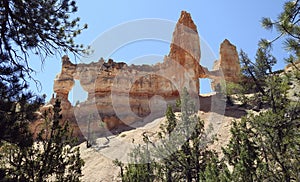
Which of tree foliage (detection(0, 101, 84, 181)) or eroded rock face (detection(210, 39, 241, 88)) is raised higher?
eroded rock face (detection(210, 39, 241, 88))

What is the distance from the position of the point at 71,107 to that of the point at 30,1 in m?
39.9

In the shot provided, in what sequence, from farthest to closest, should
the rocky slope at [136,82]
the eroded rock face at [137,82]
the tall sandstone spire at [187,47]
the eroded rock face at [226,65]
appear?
the eroded rock face at [226,65], the tall sandstone spire at [187,47], the eroded rock face at [137,82], the rocky slope at [136,82]

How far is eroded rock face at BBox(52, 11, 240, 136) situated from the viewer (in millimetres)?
42375

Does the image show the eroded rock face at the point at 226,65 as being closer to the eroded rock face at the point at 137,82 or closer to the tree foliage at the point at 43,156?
the eroded rock face at the point at 137,82

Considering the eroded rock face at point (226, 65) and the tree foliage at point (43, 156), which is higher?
the eroded rock face at point (226, 65)

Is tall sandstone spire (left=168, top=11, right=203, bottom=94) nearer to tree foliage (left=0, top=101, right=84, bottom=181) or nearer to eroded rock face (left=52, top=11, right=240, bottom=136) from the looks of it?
eroded rock face (left=52, top=11, right=240, bottom=136)

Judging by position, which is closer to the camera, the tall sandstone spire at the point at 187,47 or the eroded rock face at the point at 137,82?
the eroded rock face at the point at 137,82

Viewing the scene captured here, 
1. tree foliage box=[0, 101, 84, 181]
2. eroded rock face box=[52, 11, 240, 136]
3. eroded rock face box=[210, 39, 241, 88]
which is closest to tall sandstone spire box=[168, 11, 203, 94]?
eroded rock face box=[52, 11, 240, 136]

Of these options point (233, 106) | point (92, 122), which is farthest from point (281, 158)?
point (92, 122)

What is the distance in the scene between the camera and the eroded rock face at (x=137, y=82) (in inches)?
1668

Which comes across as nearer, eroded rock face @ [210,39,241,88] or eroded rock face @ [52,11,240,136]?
→ eroded rock face @ [52,11,240,136]

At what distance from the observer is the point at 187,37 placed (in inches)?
1784

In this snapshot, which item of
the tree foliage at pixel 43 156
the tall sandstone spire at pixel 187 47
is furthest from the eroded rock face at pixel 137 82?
the tree foliage at pixel 43 156

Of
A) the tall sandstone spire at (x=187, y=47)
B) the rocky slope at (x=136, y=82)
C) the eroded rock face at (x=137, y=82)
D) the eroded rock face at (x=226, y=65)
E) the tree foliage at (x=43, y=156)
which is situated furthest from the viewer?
the eroded rock face at (x=226, y=65)
